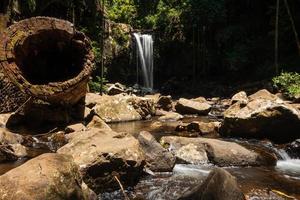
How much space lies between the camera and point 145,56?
24.6 metres

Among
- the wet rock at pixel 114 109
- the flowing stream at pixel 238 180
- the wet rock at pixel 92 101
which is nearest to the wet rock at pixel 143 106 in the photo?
the wet rock at pixel 114 109

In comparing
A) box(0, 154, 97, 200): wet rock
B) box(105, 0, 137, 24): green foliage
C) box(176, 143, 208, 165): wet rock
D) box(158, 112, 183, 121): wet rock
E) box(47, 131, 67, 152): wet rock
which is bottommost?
box(158, 112, 183, 121): wet rock

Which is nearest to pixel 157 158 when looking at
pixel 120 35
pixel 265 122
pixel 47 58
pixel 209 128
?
pixel 265 122

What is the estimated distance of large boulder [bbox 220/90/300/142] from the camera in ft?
29.7

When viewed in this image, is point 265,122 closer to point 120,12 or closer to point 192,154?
point 192,154

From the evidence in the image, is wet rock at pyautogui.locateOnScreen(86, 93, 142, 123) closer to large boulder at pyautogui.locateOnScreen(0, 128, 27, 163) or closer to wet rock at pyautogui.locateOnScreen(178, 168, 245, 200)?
large boulder at pyautogui.locateOnScreen(0, 128, 27, 163)

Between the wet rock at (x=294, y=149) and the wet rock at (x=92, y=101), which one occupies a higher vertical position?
the wet rock at (x=92, y=101)

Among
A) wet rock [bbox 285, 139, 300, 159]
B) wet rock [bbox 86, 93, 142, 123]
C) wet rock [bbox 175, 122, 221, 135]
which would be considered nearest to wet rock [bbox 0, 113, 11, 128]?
wet rock [bbox 86, 93, 142, 123]

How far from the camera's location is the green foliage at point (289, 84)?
51.9 feet

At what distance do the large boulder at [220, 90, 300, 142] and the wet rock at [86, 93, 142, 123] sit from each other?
12.8ft

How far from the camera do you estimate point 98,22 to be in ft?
70.4

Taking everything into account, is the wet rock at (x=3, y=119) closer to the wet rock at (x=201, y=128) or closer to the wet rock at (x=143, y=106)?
the wet rock at (x=143, y=106)

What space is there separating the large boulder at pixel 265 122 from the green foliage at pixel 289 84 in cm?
658

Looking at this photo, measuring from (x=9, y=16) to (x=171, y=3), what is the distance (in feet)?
46.5
